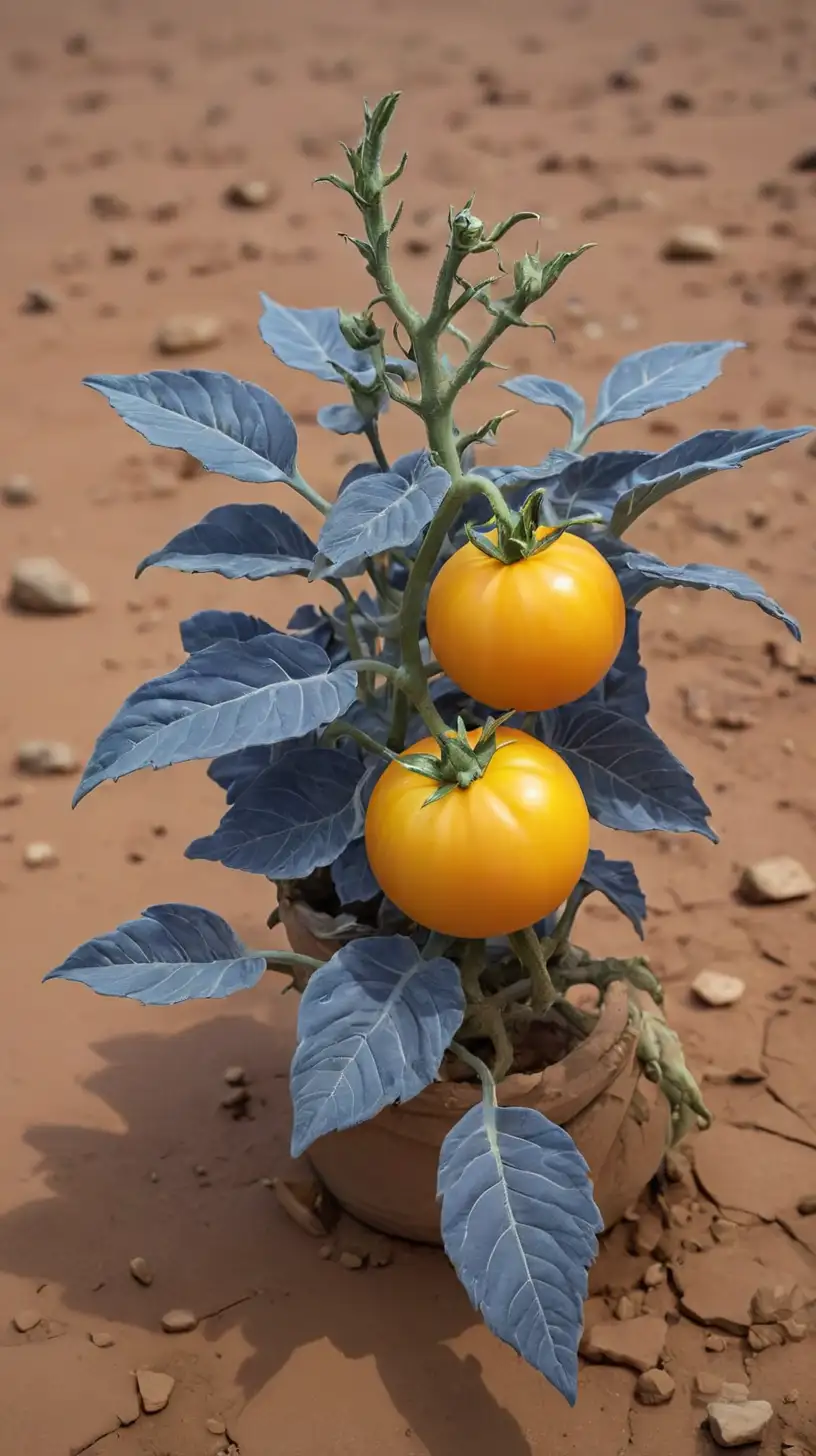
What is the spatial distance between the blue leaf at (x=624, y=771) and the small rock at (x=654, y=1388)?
0.56 metres

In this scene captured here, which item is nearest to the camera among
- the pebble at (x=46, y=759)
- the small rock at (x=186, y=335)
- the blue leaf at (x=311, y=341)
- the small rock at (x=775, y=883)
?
the blue leaf at (x=311, y=341)

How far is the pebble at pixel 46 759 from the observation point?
2.24 meters

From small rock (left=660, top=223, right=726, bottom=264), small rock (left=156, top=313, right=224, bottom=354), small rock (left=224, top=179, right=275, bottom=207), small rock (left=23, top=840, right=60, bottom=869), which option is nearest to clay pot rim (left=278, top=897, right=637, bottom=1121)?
small rock (left=23, top=840, right=60, bottom=869)

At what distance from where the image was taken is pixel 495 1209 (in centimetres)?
112

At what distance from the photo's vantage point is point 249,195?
4.06 m

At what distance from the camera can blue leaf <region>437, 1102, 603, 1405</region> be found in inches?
41.9

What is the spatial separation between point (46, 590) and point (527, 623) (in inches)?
68.1

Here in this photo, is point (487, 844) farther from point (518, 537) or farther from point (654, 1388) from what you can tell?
point (654, 1388)

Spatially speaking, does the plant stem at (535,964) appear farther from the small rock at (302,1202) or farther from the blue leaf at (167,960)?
the small rock at (302,1202)

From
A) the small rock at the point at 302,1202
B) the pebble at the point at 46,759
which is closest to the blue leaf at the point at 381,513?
the small rock at the point at 302,1202

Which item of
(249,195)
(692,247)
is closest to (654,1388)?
(692,247)

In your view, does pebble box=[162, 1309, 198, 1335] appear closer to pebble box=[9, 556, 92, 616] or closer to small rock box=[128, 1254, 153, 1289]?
small rock box=[128, 1254, 153, 1289]

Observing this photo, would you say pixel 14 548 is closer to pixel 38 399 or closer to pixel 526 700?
pixel 38 399

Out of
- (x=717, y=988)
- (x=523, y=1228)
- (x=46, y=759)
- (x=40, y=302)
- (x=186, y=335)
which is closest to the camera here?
(x=523, y=1228)
